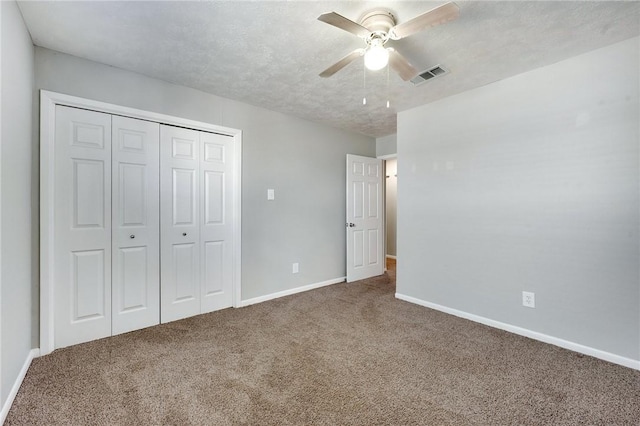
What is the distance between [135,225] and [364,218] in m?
3.00

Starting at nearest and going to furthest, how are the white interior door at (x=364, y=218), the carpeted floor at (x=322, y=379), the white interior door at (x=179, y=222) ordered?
the carpeted floor at (x=322, y=379) → the white interior door at (x=179, y=222) → the white interior door at (x=364, y=218)

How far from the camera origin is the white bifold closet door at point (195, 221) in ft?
9.27

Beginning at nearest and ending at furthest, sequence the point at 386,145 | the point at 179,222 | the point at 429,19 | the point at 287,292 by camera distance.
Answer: the point at 429,19, the point at 179,222, the point at 287,292, the point at 386,145

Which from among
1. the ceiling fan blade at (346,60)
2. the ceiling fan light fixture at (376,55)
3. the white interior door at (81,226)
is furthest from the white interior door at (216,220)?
the ceiling fan light fixture at (376,55)

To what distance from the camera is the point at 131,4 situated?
1727 millimetres

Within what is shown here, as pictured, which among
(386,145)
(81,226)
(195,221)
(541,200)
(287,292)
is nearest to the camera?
(81,226)

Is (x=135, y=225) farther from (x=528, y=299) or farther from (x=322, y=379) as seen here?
(x=528, y=299)

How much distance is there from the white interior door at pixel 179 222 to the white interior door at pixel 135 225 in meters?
0.06

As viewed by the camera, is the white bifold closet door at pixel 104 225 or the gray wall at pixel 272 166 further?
the gray wall at pixel 272 166

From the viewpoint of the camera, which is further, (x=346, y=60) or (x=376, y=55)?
(x=346, y=60)

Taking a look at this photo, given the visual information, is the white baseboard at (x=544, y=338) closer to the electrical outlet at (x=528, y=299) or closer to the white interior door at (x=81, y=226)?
the electrical outlet at (x=528, y=299)

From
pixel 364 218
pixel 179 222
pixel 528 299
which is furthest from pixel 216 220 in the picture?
pixel 528 299

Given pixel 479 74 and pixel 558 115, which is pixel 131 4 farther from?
pixel 558 115

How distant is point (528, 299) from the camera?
8.49 feet
